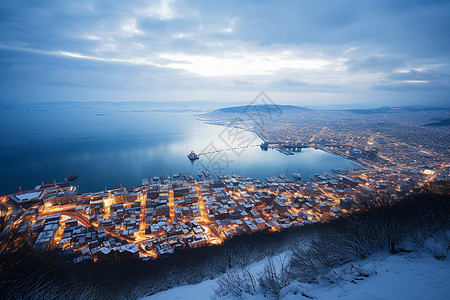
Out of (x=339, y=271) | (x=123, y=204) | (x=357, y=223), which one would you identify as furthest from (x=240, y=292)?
(x=123, y=204)

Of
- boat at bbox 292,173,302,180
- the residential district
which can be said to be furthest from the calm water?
the residential district

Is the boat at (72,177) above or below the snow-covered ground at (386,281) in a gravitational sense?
below

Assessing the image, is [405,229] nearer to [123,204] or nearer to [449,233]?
[449,233]

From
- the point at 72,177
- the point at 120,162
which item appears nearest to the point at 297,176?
the point at 120,162

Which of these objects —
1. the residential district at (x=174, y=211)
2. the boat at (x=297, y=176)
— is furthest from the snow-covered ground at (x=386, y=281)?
the boat at (x=297, y=176)

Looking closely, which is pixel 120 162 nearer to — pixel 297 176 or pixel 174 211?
pixel 174 211

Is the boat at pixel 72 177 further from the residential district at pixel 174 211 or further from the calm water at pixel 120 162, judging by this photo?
the residential district at pixel 174 211
